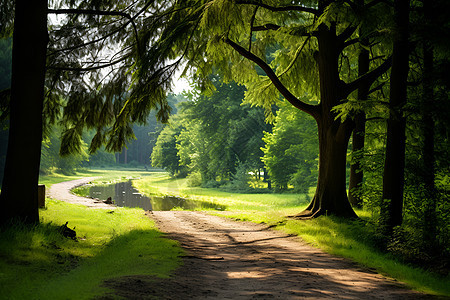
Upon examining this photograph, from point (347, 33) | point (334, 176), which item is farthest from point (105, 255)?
point (347, 33)

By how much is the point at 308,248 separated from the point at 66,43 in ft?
28.5

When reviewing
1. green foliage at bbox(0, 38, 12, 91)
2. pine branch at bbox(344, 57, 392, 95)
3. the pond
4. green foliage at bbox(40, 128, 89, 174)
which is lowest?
the pond

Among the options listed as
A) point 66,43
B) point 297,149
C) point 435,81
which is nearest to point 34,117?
point 66,43

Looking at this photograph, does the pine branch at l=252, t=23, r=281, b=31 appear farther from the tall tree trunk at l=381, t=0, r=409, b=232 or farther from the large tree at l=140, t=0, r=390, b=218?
the tall tree trunk at l=381, t=0, r=409, b=232

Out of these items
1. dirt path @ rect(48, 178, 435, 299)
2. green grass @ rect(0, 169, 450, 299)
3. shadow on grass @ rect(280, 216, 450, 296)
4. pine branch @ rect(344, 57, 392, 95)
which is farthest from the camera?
pine branch @ rect(344, 57, 392, 95)

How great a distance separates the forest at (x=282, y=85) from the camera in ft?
26.8

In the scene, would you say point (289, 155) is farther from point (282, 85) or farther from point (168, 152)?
point (168, 152)

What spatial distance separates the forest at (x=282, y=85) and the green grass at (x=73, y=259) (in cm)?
118

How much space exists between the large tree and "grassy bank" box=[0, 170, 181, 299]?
4235 mm

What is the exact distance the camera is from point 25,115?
8.38 m

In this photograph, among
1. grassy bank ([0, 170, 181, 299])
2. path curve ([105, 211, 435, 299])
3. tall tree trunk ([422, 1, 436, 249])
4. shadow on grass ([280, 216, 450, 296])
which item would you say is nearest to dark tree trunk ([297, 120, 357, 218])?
shadow on grass ([280, 216, 450, 296])

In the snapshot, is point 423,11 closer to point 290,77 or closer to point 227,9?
point 227,9

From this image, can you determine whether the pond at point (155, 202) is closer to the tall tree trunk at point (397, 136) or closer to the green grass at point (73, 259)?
the green grass at point (73, 259)

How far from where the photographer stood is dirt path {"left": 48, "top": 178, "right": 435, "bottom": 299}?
190 inches
